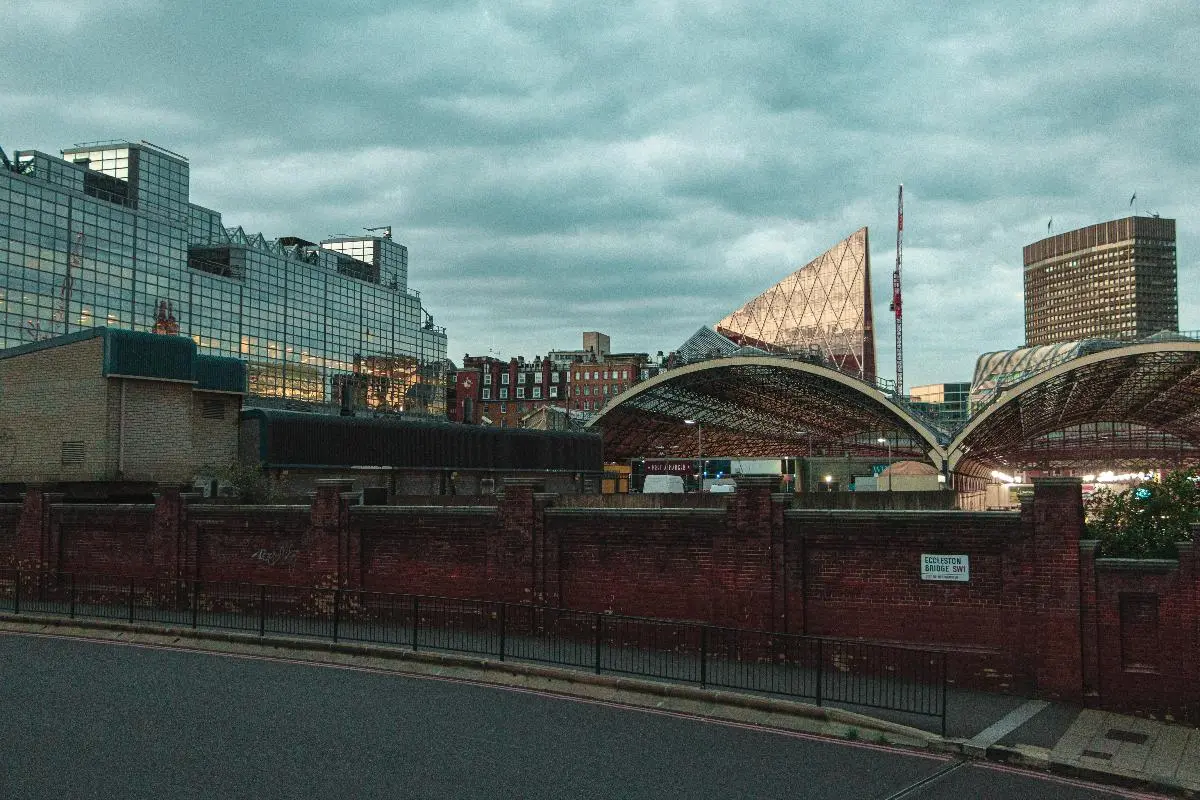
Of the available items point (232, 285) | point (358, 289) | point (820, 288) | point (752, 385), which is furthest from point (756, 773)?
point (358, 289)

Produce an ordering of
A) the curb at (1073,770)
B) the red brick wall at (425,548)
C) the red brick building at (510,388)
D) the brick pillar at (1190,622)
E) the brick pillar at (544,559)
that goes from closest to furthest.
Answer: the curb at (1073,770) < the brick pillar at (1190,622) < the brick pillar at (544,559) < the red brick wall at (425,548) < the red brick building at (510,388)

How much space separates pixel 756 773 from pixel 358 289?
169m

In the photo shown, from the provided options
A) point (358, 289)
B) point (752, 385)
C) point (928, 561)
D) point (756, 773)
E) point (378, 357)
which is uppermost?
point (358, 289)

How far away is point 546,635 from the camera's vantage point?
23.1m

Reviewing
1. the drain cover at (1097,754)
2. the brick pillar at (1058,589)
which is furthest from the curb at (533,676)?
the brick pillar at (1058,589)

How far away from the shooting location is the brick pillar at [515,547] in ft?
78.4

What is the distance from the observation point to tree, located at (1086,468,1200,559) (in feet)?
65.9

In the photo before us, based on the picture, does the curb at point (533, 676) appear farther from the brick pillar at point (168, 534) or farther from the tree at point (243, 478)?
the tree at point (243, 478)

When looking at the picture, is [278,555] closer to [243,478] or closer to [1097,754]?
[243,478]

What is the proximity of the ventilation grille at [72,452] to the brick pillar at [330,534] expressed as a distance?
49.8 feet

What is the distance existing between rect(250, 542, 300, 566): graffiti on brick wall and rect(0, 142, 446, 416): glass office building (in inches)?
2546

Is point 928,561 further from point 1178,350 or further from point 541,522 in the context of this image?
point 1178,350

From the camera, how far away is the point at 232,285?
143 metres

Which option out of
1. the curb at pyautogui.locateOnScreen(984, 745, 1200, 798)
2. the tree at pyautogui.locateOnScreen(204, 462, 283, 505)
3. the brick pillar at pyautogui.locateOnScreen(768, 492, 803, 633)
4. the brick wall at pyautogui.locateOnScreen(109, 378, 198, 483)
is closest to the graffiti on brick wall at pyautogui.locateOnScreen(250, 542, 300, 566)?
the tree at pyautogui.locateOnScreen(204, 462, 283, 505)
